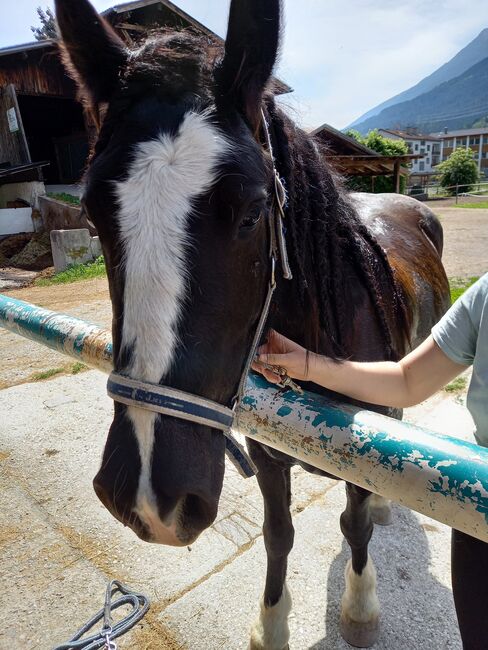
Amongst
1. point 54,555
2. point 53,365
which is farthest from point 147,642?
point 53,365

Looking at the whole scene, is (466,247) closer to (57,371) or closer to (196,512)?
(57,371)

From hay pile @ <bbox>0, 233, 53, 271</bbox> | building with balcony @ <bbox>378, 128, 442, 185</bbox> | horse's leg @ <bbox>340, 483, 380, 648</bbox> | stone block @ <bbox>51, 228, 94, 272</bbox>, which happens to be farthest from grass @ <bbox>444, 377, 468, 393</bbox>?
building with balcony @ <bbox>378, 128, 442, 185</bbox>

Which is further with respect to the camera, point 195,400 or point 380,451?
point 195,400

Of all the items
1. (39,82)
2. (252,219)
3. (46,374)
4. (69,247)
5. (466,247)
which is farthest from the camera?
(39,82)

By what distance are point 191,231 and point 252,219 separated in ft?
0.67

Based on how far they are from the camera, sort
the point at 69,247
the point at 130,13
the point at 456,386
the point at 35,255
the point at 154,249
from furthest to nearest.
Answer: the point at 130,13, the point at 35,255, the point at 69,247, the point at 456,386, the point at 154,249

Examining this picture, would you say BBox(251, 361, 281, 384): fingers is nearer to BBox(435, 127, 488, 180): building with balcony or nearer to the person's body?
the person's body

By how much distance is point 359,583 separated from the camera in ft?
6.84

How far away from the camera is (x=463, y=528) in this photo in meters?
0.82

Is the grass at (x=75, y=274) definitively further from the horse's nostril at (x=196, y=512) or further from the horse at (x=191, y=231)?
the horse's nostril at (x=196, y=512)

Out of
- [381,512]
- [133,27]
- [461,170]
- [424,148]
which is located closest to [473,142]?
[424,148]

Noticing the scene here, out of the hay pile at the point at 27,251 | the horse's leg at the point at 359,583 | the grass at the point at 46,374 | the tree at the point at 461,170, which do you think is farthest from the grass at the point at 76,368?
the tree at the point at 461,170

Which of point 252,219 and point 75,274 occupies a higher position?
point 252,219

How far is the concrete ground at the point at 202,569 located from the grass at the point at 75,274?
7076 millimetres
